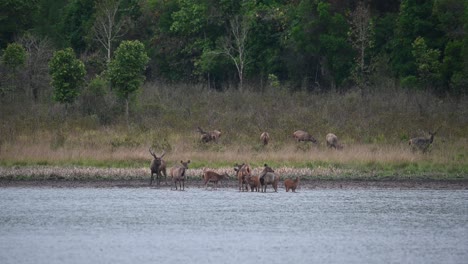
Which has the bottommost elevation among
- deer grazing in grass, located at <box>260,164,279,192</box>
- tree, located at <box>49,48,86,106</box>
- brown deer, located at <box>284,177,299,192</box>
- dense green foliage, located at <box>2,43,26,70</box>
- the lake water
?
the lake water

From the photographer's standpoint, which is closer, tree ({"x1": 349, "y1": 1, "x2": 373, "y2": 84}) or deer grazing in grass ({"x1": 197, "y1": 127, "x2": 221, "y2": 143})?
deer grazing in grass ({"x1": 197, "y1": 127, "x2": 221, "y2": 143})

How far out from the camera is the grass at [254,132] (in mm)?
34844

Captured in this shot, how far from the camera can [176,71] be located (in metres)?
63.9

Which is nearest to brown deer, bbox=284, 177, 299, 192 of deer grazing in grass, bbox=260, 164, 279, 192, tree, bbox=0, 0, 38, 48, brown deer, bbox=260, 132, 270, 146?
deer grazing in grass, bbox=260, 164, 279, 192

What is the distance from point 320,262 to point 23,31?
49764mm

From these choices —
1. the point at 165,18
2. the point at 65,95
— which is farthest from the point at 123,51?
the point at 165,18

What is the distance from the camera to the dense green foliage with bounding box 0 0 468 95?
51.5m

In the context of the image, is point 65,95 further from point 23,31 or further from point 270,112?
point 23,31

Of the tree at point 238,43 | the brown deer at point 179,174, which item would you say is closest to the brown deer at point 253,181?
the brown deer at point 179,174

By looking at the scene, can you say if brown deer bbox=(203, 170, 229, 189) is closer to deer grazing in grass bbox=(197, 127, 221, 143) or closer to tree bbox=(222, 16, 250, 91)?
deer grazing in grass bbox=(197, 127, 221, 143)

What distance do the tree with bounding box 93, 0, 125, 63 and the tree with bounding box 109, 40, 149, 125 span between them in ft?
51.6

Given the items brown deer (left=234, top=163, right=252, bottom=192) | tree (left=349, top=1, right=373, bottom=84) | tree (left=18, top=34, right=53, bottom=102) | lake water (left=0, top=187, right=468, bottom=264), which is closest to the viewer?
lake water (left=0, top=187, right=468, bottom=264)

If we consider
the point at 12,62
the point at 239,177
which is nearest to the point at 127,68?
the point at 12,62

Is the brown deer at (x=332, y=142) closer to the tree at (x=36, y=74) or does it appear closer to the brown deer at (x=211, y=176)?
the brown deer at (x=211, y=176)
